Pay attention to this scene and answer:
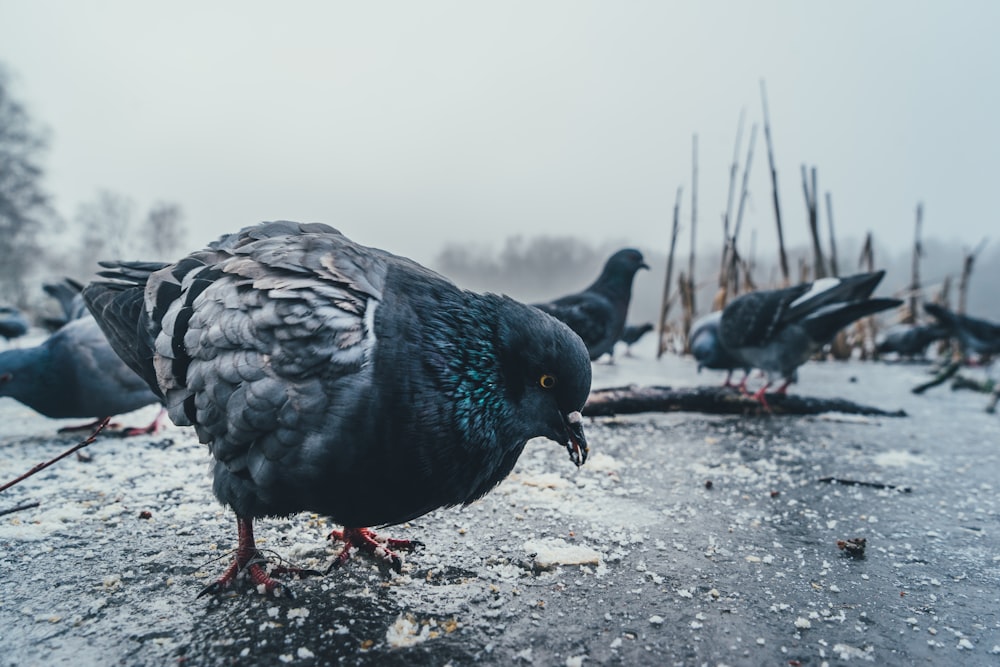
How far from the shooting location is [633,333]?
36.1ft

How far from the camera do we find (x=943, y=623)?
1.81m

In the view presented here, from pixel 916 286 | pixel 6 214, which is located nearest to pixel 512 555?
pixel 916 286

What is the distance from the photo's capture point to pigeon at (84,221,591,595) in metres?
1.70

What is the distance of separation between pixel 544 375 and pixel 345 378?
2.13 ft

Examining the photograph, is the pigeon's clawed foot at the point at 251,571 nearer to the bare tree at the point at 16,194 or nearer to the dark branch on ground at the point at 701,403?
the dark branch on ground at the point at 701,403

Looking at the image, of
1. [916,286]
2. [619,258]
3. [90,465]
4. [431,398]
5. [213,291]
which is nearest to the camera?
[431,398]

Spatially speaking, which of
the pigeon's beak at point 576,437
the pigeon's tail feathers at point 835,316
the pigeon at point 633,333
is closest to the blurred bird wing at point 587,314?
the pigeon's tail feathers at point 835,316

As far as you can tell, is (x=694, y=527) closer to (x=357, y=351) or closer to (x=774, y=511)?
(x=774, y=511)

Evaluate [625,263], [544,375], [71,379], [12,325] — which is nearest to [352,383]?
[544,375]

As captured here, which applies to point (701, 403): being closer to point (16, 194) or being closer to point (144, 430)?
point (144, 430)

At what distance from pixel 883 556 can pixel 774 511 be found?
0.53 m

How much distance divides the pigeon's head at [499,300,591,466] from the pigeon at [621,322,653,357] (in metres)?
8.96

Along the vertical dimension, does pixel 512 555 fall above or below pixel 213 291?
below

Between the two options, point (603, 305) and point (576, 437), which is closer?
point (576, 437)
